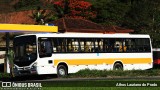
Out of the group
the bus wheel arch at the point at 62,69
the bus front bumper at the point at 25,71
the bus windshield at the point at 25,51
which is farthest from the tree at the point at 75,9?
the bus front bumper at the point at 25,71

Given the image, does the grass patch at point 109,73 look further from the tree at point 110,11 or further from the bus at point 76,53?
the tree at point 110,11

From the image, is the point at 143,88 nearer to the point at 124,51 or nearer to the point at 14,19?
the point at 124,51

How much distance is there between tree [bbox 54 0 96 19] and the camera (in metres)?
66.5

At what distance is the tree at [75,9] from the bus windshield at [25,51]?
35.1 m

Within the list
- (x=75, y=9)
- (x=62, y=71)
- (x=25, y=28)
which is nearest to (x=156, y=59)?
(x=25, y=28)

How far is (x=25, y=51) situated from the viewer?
30875mm

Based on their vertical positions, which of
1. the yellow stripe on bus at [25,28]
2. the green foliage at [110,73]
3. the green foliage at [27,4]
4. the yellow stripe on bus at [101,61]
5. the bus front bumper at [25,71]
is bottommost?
the green foliage at [110,73]

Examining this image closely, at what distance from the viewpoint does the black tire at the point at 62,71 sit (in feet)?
106

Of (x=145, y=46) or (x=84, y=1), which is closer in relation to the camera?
(x=145, y=46)

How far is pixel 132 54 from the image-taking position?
121 ft

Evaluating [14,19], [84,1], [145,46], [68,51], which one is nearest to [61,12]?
[84,1]

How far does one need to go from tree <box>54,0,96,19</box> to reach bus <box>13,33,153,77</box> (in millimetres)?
29191

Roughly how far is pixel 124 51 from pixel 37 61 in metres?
8.14

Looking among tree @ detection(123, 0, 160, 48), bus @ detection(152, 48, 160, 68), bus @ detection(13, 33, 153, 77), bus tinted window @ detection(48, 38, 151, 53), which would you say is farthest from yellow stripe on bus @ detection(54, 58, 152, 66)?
tree @ detection(123, 0, 160, 48)
